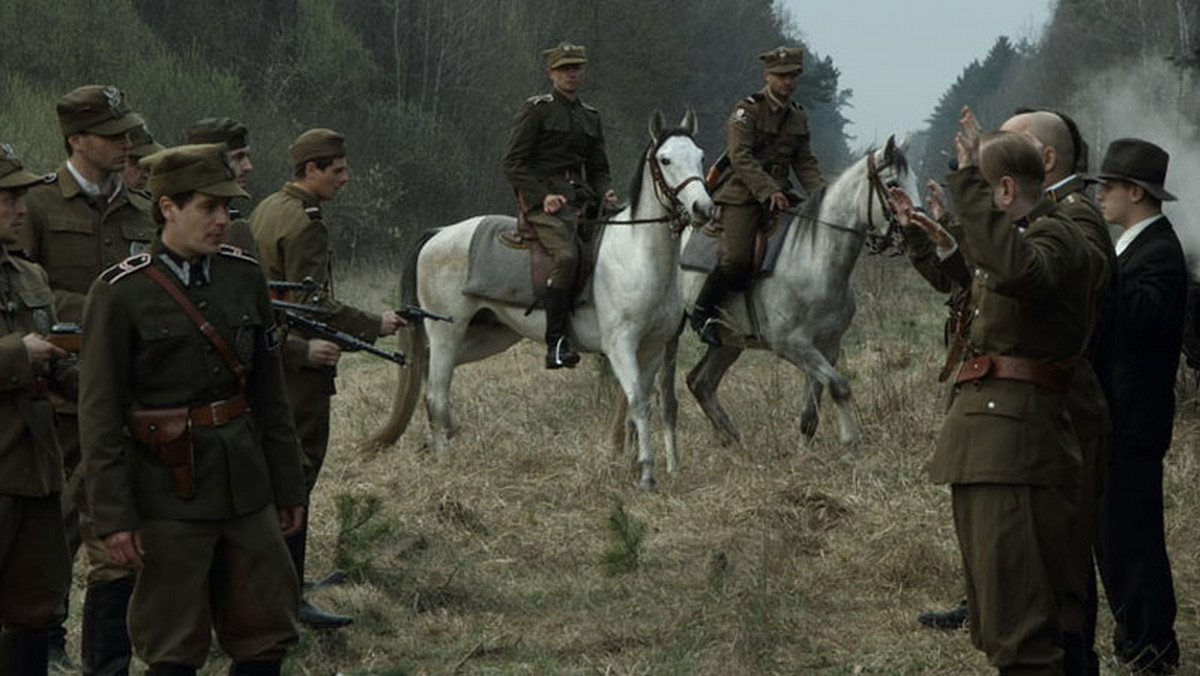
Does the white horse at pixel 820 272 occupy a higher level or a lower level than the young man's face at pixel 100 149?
lower

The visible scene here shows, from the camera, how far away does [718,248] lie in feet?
40.7

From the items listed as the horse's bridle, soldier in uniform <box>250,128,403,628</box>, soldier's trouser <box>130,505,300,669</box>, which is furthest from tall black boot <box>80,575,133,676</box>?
the horse's bridle

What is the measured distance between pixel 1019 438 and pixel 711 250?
24.0 ft

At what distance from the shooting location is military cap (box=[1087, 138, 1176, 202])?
6.29 m

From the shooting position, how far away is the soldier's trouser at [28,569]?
5.53m

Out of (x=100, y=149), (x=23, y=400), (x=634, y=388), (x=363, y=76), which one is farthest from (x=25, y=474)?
(x=363, y=76)

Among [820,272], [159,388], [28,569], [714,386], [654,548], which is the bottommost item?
[654,548]

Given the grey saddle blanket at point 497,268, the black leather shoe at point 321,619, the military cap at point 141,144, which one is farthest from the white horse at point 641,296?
the military cap at point 141,144

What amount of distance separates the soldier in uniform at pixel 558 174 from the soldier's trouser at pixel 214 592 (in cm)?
660

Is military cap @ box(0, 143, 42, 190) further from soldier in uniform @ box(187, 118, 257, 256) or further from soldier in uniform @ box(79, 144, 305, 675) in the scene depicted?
soldier in uniform @ box(187, 118, 257, 256)

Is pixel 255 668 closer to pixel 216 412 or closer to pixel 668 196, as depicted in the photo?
pixel 216 412

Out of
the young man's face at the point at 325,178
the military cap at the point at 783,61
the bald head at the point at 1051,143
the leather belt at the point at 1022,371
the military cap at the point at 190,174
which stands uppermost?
the military cap at the point at 783,61

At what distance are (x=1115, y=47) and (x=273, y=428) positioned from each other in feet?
198

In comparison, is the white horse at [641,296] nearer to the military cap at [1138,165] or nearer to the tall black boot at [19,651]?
the military cap at [1138,165]
